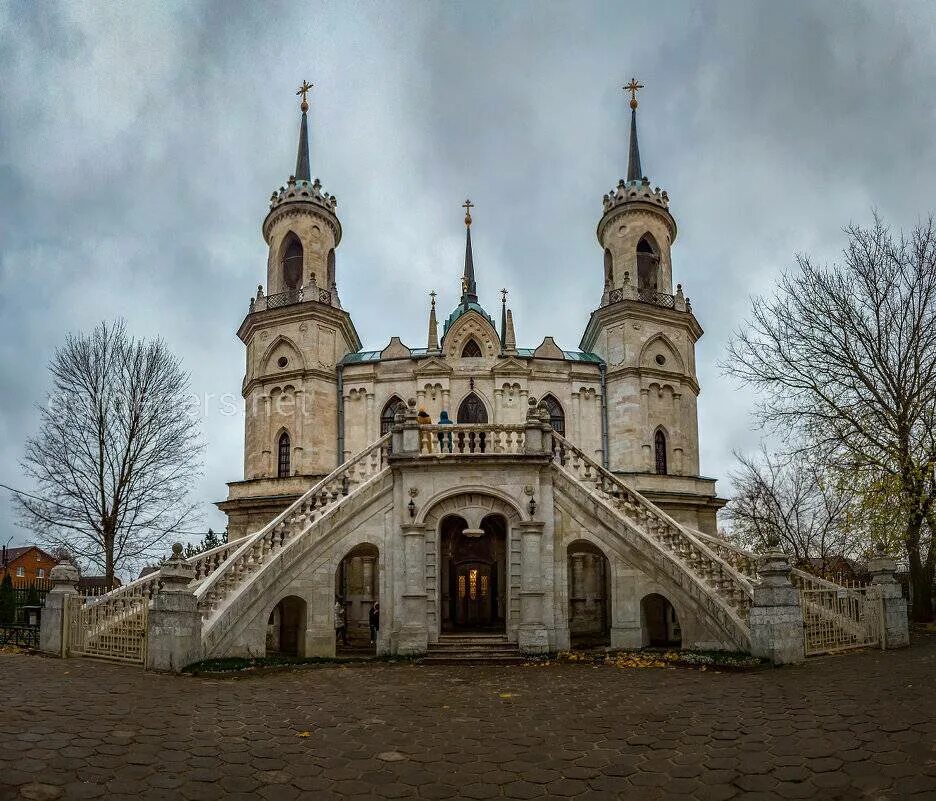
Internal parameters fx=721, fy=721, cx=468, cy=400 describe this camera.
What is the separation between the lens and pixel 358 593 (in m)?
25.0

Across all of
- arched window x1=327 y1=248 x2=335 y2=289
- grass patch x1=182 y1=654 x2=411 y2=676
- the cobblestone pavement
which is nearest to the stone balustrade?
grass patch x1=182 y1=654 x2=411 y2=676

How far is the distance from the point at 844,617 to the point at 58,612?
18250mm

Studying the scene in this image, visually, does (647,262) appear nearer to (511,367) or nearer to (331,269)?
(511,367)

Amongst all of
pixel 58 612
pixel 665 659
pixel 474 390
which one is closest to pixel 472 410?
pixel 474 390

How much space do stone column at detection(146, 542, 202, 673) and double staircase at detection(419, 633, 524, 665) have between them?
506cm

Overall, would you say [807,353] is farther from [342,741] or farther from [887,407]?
[342,741]

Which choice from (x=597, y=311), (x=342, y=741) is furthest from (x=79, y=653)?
(x=597, y=311)

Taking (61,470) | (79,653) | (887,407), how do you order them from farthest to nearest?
(61,470) < (887,407) < (79,653)

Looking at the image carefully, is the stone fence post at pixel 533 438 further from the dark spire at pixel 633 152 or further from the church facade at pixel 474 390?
the dark spire at pixel 633 152

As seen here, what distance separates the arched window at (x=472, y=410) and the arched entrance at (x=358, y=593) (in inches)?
246

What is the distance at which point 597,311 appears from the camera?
95.5 feet

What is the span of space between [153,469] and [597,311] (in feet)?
60.8

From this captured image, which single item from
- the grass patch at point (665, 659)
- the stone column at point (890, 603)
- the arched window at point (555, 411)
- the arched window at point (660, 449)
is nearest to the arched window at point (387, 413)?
the arched window at point (555, 411)

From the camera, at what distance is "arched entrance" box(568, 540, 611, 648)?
24.8 m
